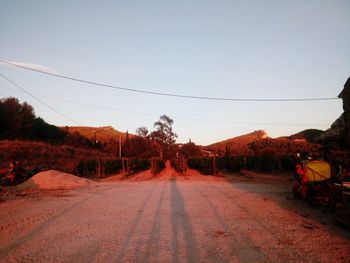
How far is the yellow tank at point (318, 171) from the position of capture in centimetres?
1065

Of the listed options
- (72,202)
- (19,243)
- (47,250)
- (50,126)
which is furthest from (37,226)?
(50,126)

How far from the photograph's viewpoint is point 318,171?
35.1ft

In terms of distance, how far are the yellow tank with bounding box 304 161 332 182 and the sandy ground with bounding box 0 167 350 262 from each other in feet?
3.45

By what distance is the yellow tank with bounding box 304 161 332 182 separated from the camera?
419 inches

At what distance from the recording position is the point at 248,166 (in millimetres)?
30953

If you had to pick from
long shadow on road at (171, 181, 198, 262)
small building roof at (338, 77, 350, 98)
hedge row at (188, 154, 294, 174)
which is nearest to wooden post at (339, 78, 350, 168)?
small building roof at (338, 77, 350, 98)

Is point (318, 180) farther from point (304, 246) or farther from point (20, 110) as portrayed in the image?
point (20, 110)

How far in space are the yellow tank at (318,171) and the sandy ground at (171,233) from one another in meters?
1.05

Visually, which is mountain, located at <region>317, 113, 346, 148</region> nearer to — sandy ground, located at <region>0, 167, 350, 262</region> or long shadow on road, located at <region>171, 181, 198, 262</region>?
sandy ground, located at <region>0, 167, 350, 262</region>

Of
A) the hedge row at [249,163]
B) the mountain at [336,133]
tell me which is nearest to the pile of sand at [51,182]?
the hedge row at [249,163]

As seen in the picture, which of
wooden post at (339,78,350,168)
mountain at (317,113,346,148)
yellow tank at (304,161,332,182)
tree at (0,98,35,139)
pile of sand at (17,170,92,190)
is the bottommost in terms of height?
pile of sand at (17,170,92,190)

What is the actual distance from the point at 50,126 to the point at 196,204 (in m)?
58.2

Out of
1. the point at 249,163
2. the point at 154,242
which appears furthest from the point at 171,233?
the point at 249,163

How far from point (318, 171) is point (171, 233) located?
20.0ft
